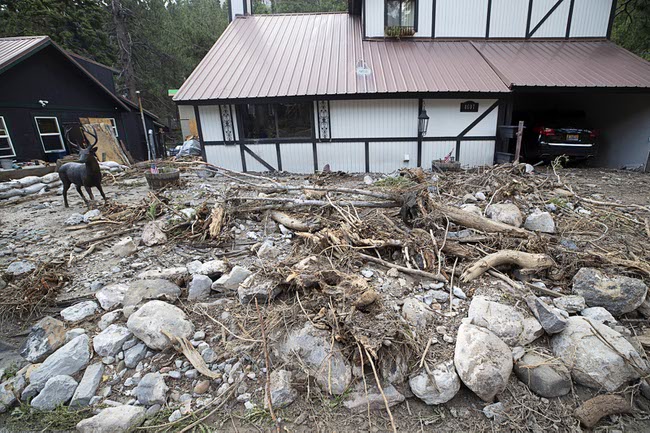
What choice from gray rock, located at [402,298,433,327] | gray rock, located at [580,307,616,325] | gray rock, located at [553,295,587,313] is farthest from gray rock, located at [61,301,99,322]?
gray rock, located at [580,307,616,325]

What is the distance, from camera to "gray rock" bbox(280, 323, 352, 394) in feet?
7.86

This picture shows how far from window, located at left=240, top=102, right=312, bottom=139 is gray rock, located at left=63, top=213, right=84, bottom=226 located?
5140 mm

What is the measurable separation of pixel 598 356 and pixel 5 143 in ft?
49.2

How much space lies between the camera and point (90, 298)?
Result: 3303mm

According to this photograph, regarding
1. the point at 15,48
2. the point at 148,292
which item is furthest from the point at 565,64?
the point at 15,48

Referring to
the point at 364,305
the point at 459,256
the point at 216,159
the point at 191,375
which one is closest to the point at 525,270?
the point at 459,256

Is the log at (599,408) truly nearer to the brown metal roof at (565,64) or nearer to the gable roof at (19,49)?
the brown metal roof at (565,64)

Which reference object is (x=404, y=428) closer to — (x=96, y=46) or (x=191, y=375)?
(x=191, y=375)

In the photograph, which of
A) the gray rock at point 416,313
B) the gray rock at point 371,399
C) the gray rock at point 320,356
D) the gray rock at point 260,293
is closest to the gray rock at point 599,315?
the gray rock at point 416,313

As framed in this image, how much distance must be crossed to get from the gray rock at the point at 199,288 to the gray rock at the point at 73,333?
→ 0.92 metres

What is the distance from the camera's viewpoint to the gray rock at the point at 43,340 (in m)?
2.63

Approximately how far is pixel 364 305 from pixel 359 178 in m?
6.13

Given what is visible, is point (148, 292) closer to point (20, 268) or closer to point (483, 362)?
point (20, 268)

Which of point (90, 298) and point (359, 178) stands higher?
point (90, 298)
